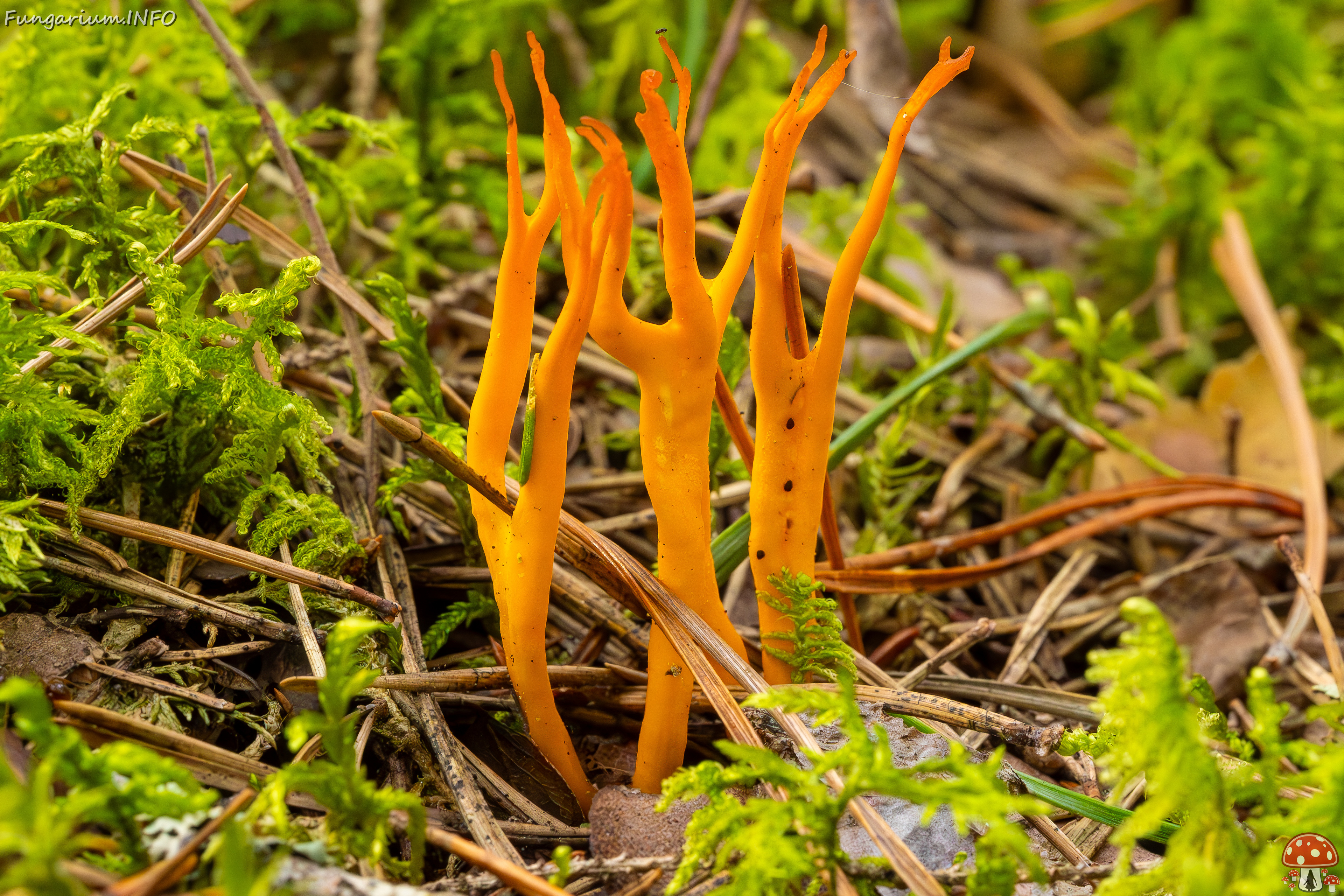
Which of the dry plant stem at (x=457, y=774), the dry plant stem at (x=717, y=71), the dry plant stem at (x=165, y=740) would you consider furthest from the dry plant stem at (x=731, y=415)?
the dry plant stem at (x=717, y=71)

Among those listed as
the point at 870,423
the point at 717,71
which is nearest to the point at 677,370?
the point at 870,423

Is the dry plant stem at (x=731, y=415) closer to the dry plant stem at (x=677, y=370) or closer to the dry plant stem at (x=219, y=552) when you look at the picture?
the dry plant stem at (x=677, y=370)

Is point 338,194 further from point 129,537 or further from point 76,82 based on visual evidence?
point 129,537

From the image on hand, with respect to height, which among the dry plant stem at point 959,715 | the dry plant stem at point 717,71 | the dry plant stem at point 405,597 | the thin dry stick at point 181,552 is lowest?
the dry plant stem at point 959,715

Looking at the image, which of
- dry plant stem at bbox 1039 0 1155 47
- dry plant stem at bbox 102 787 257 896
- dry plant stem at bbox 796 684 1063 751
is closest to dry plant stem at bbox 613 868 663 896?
dry plant stem at bbox 796 684 1063 751

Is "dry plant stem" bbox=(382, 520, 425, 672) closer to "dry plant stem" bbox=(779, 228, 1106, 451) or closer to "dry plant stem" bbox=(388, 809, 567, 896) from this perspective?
"dry plant stem" bbox=(388, 809, 567, 896)

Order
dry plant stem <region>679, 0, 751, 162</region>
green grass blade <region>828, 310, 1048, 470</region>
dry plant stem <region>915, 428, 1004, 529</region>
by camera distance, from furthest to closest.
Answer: dry plant stem <region>679, 0, 751, 162</region> < dry plant stem <region>915, 428, 1004, 529</region> < green grass blade <region>828, 310, 1048, 470</region>
